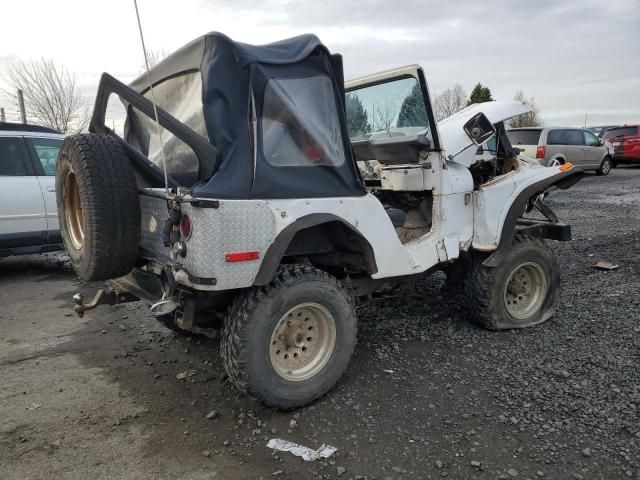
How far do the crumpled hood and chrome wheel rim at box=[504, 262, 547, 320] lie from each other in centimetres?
121

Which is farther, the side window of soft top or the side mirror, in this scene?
the side window of soft top

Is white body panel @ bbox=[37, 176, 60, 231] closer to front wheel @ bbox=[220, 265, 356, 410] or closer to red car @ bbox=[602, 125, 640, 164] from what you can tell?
front wheel @ bbox=[220, 265, 356, 410]

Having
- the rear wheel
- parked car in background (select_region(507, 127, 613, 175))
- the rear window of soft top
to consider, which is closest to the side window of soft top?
parked car in background (select_region(507, 127, 613, 175))

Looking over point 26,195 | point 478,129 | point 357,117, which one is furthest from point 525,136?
point 26,195

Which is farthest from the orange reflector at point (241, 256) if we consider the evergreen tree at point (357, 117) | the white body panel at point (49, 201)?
the white body panel at point (49, 201)

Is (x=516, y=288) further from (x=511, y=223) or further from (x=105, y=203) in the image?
(x=105, y=203)

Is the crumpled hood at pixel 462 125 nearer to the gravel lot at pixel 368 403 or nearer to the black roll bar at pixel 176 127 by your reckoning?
the gravel lot at pixel 368 403

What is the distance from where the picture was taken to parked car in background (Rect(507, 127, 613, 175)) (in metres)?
15.4

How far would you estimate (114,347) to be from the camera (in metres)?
4.60

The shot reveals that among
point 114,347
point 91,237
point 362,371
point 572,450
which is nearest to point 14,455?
point 91,237

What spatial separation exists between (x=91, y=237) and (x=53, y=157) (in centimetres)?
473

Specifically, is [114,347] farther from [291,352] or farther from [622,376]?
[622,376]

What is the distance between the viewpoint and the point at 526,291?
4.86m

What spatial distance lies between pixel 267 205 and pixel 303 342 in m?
1.02
